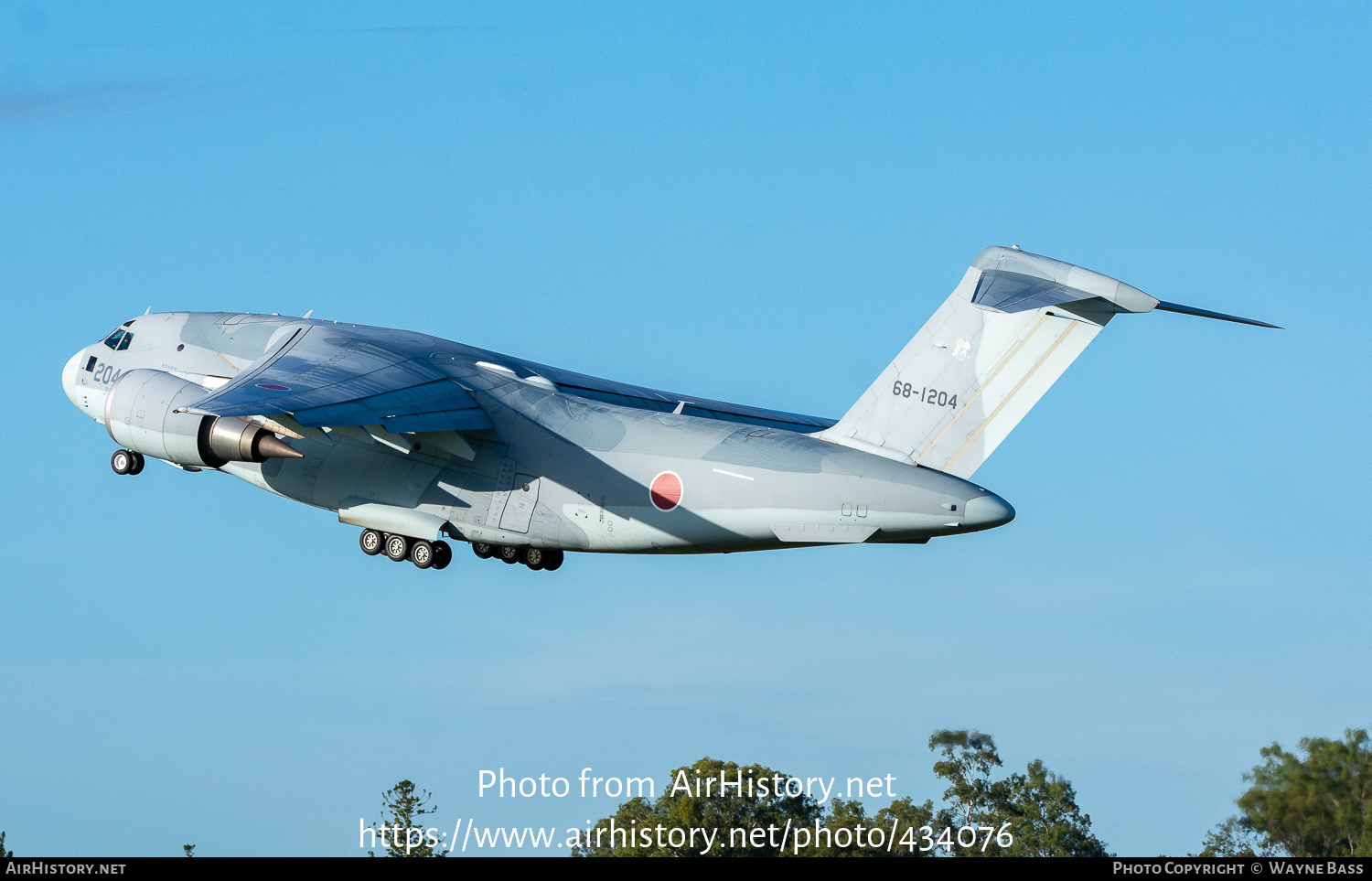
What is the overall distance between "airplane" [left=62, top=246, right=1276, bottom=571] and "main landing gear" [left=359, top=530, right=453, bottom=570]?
0.08 ft

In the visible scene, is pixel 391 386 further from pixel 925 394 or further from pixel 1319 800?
pixel 1319 800

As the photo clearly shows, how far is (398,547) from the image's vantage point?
62.4 feet

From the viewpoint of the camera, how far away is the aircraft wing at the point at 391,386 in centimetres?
1647

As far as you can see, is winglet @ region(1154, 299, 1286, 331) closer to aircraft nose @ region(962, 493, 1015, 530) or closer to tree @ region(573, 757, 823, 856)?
aircraft nose @ region(962, 493, 1015, 530)

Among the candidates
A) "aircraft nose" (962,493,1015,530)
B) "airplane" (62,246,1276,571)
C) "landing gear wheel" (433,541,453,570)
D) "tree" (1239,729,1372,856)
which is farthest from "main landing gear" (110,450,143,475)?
"tree" (1239,729,1372,856)

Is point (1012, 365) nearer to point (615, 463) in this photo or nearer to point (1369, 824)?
point (615, 463)

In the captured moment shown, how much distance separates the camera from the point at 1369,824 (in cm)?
2503

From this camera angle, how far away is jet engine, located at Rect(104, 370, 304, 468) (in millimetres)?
17672

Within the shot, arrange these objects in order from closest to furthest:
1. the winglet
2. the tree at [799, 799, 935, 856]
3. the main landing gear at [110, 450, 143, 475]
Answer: the winglet < the main landing gear at [110, 450, 143, 475] < the tree at [799, 799, 935, 856]

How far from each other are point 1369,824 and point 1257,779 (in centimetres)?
196

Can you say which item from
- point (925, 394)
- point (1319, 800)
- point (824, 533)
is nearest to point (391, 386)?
point (824, 533)

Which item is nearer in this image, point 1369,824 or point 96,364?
point 96,364

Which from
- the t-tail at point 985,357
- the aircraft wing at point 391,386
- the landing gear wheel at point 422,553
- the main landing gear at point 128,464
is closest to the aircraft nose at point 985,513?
the t-tail at point 985,357
